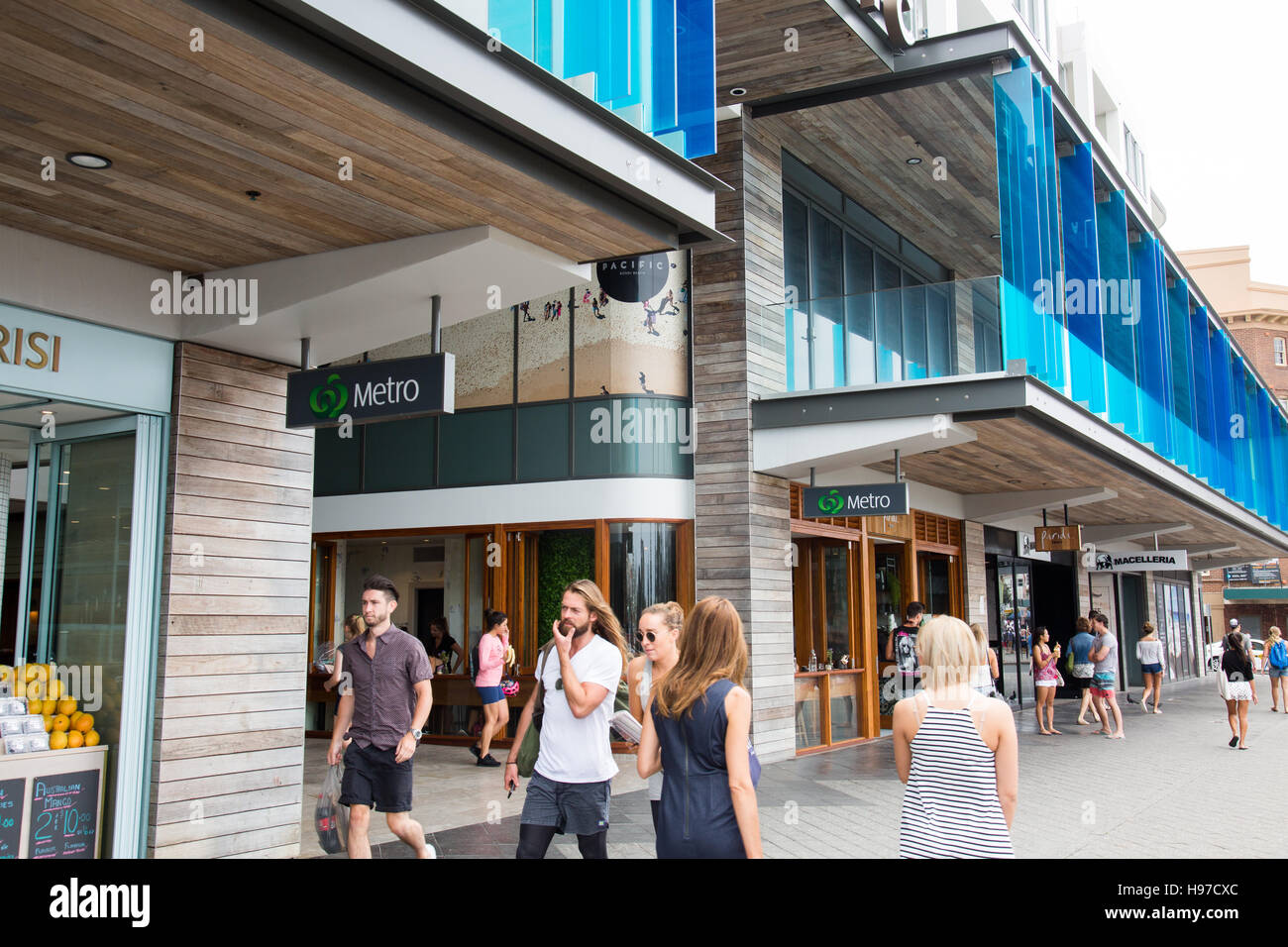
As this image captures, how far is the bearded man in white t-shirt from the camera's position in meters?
5.18

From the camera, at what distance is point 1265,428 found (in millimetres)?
30141

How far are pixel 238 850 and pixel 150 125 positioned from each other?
460 cm

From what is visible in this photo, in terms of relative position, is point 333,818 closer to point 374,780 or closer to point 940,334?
point 374,780

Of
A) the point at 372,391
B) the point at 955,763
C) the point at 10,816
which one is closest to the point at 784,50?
the point at 372,391

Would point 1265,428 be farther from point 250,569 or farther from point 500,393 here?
point 250,569

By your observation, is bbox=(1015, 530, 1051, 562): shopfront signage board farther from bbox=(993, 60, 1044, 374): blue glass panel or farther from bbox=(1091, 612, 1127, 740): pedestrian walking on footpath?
bbox=(993, 60, 1044, 374): blue glass panel

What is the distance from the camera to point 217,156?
5344mm

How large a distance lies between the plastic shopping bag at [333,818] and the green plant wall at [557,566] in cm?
696

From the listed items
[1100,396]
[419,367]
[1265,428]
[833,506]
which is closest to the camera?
[419,367]

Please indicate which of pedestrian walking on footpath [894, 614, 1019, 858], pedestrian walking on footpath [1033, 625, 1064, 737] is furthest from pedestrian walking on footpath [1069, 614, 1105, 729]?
pedestrian walking on footpath [894, 614, 1019, 858]

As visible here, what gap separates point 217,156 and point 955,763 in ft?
14.0

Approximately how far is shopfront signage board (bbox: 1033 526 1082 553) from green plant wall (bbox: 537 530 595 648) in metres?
9.01

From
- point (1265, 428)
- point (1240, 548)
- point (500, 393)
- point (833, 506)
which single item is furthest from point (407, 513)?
point (1240, 548)
